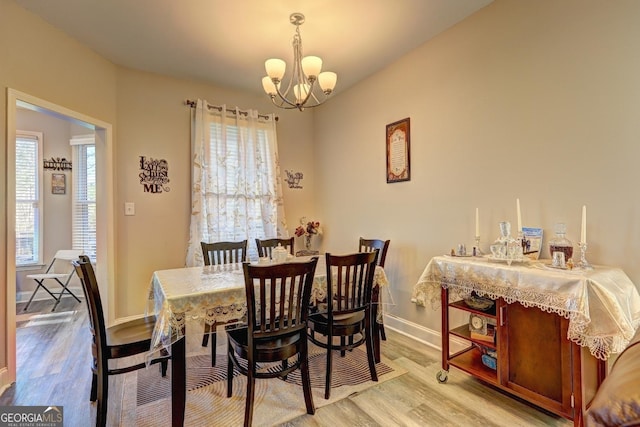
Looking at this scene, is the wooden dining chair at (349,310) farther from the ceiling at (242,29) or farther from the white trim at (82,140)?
the white trim at (82,140)

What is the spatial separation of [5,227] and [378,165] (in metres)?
3.14

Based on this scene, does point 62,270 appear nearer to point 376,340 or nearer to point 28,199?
point 28,199

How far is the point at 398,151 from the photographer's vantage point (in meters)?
Answer: 3.10

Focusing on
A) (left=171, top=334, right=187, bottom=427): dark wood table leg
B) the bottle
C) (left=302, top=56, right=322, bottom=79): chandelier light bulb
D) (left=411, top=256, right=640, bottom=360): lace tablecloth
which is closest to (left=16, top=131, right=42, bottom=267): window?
(left=171, top=334, right=187, bottom=427): dark wood table leg

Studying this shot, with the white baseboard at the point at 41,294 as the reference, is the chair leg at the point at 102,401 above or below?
above

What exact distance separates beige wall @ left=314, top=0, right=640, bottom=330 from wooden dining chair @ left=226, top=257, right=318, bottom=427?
147cm

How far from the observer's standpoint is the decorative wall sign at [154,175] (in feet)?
10.9

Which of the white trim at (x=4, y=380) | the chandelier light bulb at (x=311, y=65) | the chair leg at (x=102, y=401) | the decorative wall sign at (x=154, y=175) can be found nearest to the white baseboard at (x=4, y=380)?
the white trim at (x=4, y=380)

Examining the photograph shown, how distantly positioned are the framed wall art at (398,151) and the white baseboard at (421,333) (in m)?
1.43

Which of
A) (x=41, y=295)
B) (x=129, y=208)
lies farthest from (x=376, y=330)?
(x=41, y=295)

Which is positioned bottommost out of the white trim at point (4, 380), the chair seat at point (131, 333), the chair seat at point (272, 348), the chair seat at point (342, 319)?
the white trim at point (4, 380)

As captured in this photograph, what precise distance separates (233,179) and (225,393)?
2.37 m

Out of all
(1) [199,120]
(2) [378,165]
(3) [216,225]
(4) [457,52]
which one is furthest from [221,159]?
(4) [457,52]

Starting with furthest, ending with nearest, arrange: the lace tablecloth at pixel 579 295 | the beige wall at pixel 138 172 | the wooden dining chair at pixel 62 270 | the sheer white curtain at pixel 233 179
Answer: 1. the wooden dining chair at pixel 62 270
2. the sheer white curtain at pixel 233 179
3. the beige wall at pixel 138 172
4. the lace tablecloth at pixel 579 295
